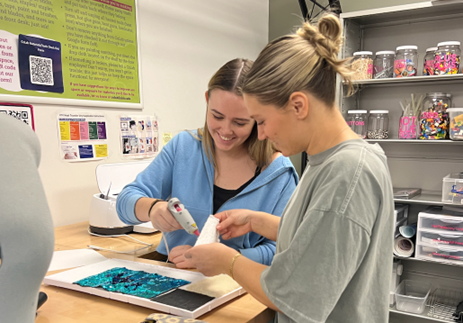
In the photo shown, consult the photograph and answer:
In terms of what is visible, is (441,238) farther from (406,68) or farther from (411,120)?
(406,68)

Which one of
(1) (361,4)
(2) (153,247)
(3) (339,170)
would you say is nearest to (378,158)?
(3) (339,170)

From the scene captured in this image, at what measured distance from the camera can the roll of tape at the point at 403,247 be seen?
2364 millimetres

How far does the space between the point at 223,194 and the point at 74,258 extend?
21.8 inches

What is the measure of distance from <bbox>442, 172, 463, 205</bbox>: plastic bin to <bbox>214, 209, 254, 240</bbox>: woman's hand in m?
1.64

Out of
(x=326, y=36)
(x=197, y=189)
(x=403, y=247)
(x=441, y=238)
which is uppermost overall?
(x=326, y=36)

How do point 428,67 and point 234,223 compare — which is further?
point 428,67

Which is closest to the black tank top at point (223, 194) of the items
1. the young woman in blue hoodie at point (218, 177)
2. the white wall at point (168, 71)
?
the young woman in blue hoodie at point (218, 177)

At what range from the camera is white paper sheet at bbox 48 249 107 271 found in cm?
117

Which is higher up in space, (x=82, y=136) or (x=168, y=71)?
(x=168, y=71)

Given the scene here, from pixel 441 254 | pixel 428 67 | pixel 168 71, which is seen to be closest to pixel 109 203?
pixel 168 71

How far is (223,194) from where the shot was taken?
1.31 m

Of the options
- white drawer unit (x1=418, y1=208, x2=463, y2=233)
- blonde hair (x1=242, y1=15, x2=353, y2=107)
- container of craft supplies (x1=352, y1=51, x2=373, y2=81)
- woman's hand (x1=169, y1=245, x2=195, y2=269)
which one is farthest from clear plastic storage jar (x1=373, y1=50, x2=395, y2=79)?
woman's hand (x1=169, y1=245, x2=195, y2=269)

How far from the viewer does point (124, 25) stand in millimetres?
2010

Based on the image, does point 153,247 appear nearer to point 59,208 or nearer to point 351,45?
point 59,208
